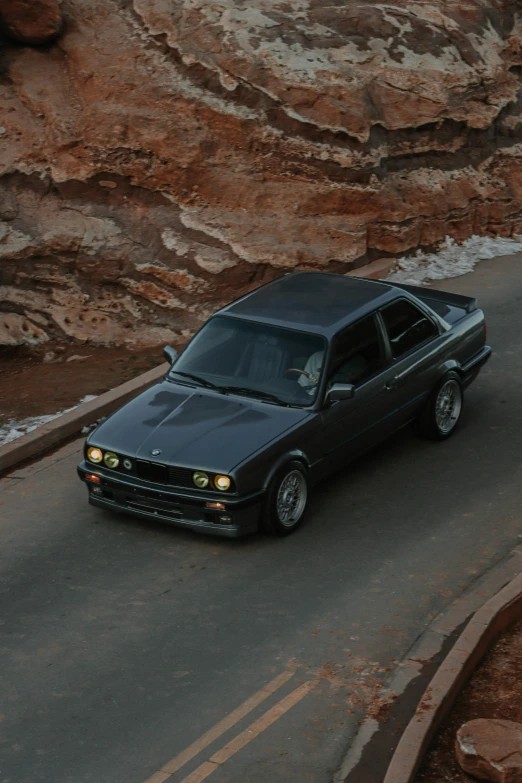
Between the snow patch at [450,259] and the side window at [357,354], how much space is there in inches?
243

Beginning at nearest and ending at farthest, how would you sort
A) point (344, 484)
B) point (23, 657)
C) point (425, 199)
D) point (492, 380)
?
point (23, 657), point (344, 484), point (492, 380), point (425, 199)

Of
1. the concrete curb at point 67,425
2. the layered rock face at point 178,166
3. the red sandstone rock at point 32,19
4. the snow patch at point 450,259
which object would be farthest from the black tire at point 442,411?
the red sandstone rock at point 32,19

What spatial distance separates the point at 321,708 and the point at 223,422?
298 centimetres

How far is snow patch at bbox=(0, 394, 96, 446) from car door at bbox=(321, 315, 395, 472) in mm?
3473

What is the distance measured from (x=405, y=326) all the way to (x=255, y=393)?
6.17 ft

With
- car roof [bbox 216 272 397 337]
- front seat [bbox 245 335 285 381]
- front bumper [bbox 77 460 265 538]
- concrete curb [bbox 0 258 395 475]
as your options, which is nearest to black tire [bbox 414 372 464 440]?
car roof [bbox 216 272 397 337]

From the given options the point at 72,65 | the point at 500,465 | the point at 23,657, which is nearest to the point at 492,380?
the point at 500,465

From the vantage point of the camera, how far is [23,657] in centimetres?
785

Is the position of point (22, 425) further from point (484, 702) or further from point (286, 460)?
point (484, 702)

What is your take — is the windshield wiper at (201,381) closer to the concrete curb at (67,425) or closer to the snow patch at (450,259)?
the concrete curb at (67,425)

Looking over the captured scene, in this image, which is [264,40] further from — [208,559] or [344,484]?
[208,559]

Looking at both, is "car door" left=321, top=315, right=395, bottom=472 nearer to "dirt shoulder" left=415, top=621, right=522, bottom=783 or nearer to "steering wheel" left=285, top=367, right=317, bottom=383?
"steering wheel" left=285, top=367, right=317, bottom=383

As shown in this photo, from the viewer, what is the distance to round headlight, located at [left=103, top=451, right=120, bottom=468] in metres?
9.44

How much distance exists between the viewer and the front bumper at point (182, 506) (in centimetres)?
Answer: 907
